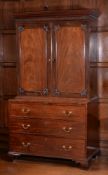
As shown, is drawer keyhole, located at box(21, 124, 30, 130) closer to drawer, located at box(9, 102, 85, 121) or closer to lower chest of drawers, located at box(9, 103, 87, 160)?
lower chest of drawers, located at box(9, 103, 87, 160)

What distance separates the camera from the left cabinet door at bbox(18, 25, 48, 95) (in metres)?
4.05

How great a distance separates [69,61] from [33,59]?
45 centimetres

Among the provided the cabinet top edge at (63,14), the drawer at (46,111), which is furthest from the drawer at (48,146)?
the cabinet top edge at (63,14)

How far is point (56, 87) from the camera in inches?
159

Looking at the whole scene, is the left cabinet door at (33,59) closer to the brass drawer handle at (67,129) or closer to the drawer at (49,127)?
the drawer at (49,127)

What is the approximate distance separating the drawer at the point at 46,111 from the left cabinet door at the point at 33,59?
18 cm

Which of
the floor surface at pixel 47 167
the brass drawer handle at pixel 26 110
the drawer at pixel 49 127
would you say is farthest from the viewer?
the brass drawer handle at pixel 26 110

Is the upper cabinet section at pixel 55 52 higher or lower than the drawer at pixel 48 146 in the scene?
higher

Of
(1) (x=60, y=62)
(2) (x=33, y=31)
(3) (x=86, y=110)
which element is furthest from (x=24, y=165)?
(2) (x=33, y=31)

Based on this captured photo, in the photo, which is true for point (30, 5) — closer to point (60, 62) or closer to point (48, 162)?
point (60, 62)

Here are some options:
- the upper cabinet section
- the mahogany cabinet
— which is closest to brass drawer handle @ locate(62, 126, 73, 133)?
the mahogany cabinet

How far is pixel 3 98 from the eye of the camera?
15.4ft

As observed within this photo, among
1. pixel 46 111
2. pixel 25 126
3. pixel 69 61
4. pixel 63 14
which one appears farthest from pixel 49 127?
pixel 63 14

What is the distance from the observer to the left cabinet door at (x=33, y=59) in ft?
13.3
